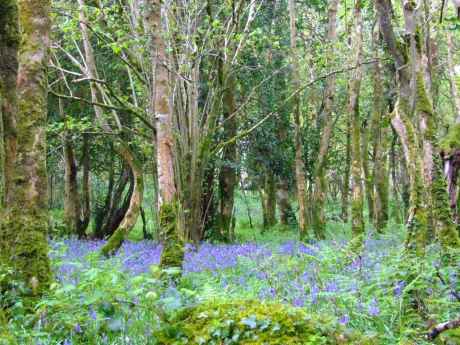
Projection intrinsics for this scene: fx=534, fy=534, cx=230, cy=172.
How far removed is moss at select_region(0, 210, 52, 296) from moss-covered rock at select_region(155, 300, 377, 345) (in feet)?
7.06

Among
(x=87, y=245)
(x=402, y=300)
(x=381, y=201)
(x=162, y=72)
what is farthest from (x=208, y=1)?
(x=381, y=201)

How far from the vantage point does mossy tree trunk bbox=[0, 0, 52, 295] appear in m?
5.32

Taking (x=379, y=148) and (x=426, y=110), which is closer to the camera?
(x=426, y=110)

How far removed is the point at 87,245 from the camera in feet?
45.1

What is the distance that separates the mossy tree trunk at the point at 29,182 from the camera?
5320 mm

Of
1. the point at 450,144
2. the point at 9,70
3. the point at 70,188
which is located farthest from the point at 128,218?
the point at 450,144

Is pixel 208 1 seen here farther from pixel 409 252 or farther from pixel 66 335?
pixel 66 335

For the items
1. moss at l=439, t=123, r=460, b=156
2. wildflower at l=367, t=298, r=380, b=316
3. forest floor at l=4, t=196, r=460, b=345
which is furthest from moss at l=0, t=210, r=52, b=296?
moss at l=439, t=123, r=460, b=156

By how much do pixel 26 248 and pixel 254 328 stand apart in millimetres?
2937

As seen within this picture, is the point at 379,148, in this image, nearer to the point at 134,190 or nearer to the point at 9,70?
the point at 134,190

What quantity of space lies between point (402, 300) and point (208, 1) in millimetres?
8922

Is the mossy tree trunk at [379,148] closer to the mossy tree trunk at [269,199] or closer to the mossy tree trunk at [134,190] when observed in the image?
the mossy tree trunk at [269,199]

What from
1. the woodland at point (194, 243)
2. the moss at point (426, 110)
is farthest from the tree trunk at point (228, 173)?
the moss at point (426, 110)

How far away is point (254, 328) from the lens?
338cm
